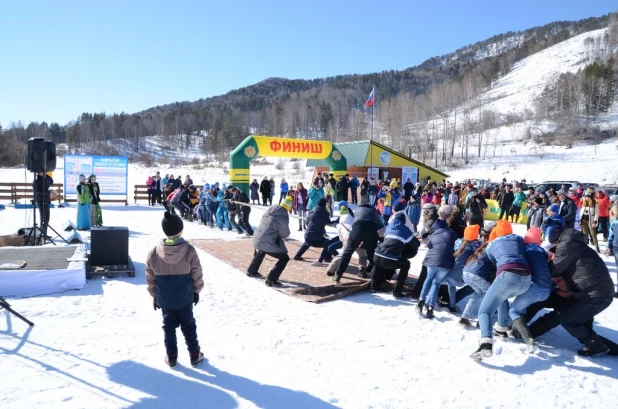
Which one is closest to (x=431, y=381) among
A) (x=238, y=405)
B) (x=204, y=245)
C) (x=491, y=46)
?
(x=238, y=405)

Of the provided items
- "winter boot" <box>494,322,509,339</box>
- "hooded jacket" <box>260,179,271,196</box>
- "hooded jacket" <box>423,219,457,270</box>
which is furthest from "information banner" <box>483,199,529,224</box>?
"winter boot" <box>494,322,509,339</box>

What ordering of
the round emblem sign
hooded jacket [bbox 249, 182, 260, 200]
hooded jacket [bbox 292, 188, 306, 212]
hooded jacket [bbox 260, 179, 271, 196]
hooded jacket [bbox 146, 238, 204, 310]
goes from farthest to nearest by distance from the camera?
the round emblem sign, hooded jacket [bbox 249, 182, 260, 200], hooded jacket [bbox 260, 179, 271, 196], hooded jacket [bbox 292, 188, 306, 212], hooded jacket [bbox 146, 238, 204, 310]

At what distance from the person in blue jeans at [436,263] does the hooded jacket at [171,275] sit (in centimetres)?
312

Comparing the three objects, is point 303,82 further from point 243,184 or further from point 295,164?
point 243,184

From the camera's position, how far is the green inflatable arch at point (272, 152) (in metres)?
20.0

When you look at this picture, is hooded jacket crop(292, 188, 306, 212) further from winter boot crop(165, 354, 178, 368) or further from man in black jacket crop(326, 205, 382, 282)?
winter boot crop(165, 354, 178, 368)

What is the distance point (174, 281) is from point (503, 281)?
11.1 ft

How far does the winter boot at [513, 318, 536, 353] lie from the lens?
15.2 feet

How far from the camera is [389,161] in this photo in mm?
26719

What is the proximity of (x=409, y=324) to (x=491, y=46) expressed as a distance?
195921 mm

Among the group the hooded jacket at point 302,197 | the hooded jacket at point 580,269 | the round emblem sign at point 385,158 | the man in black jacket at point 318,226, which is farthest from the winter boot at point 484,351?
the round emblem sign at point 385,158

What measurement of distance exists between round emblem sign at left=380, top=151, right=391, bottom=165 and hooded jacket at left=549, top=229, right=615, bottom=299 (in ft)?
72.3

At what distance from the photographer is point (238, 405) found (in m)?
3.53

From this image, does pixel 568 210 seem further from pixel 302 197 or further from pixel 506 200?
pixel 302 197
